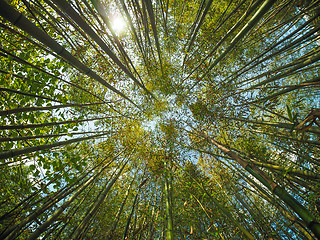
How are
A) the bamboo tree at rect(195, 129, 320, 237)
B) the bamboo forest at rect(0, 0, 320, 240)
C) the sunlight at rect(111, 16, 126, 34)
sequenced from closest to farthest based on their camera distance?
the bamboo tree at rect(195, 129, 320, 237), the bamboo forest at rect(0, 0, 320, 240), the sunlight at rect(111, 16, 126, 34)

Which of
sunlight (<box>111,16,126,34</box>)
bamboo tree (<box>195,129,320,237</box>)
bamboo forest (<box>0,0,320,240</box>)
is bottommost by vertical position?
bamboo tree (<box>195,129,320,237</box>)

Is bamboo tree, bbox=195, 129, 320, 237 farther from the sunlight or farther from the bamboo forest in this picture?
the sunlight

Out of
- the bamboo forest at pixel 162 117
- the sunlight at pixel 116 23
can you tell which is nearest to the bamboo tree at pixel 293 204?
the bamboo forest at pixel 162 117

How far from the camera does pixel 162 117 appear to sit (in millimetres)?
5449

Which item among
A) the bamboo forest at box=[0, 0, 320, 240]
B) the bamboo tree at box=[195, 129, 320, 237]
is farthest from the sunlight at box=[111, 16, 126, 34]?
the bamboo tree at box=[195, 129, 320, 237]

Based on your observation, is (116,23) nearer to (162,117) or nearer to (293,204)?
(162,117)

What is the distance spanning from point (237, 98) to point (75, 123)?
3391mm

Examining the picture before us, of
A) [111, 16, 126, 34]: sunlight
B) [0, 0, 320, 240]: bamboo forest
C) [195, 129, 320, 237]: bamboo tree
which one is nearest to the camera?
[195, 129, 320, 237]: bamboo tree

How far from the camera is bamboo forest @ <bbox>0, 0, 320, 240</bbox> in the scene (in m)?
1.75

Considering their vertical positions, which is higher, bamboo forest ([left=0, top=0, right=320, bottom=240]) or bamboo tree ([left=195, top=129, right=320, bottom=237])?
bamboo forest ([left=0, top=0, right=320, bottom=240])

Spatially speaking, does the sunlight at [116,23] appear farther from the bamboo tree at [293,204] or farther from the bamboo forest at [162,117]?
the bamboo tree at [293,204]

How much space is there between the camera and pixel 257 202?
364cm

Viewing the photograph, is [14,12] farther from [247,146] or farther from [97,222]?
[247,146]

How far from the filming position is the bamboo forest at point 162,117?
5.74 feet
